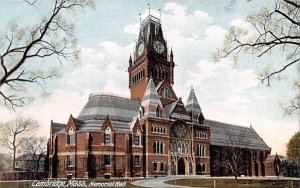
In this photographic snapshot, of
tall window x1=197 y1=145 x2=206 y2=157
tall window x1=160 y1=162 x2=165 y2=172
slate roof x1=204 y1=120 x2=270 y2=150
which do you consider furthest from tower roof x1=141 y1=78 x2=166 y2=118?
slate roof x1=204 y1=120 x2=270 y2=150

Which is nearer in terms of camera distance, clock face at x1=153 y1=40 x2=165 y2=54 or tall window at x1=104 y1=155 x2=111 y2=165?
tall window at x1=104 y1=155 x2=111 y2=165

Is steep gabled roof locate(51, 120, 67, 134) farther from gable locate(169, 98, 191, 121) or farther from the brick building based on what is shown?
gable locate(169, 98, 191, 121)

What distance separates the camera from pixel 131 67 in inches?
1426

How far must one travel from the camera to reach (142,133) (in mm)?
29281

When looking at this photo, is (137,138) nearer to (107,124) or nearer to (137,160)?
(137,160)

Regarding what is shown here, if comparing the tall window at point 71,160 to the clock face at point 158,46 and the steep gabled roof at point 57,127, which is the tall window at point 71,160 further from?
the clock face at point 158,46

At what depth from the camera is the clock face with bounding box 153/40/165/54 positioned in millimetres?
33981

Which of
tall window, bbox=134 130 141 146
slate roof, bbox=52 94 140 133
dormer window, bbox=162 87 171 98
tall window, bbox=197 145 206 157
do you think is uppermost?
dormer window, bbox=162 87 171 98

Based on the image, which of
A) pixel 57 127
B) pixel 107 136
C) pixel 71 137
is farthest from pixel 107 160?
pixel 57 127

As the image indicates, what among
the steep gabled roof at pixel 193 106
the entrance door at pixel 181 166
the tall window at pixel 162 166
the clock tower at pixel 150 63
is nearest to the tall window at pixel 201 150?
the entrance door at pixel 181 166

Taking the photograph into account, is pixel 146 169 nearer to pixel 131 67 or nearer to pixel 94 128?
pixel 94 128

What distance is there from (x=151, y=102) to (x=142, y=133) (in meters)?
2.99

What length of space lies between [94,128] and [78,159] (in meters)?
2.49

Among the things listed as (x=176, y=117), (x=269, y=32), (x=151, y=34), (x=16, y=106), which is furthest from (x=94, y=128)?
(x=269, y=32)
